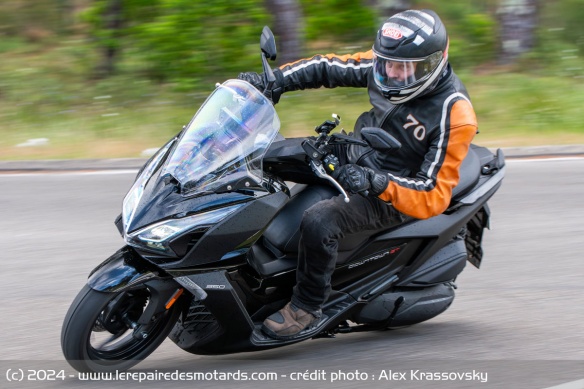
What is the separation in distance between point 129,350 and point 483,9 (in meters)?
10.9

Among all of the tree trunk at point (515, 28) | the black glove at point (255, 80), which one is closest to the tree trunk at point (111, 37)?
the tree trunk at point (515, 28)

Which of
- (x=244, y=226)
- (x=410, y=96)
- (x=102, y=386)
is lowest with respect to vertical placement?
(x=102, y=386)

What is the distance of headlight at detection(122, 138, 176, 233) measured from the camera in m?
4.11

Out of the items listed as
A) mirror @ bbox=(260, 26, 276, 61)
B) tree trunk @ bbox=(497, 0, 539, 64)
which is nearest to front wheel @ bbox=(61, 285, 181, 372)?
mirror @ bbox=(260, 26, 276, 61)

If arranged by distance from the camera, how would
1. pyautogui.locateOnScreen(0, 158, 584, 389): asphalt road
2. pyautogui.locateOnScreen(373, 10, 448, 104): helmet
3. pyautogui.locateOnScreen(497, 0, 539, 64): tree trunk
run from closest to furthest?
pyautogui.locateOnScreen(373, 10, 448, 104): helmet → pyautogui.locateOnScreen(0, 158, 584, 389): asphalt road → pyautogui.locateOnScreen(497, 0, 539, 64): tree trunk

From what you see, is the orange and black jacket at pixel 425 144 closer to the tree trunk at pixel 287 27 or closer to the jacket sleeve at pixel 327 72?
the jacket sleeve at pixel 327 72

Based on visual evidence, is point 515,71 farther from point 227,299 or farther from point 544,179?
point 227,299

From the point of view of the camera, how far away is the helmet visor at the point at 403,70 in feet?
14.1

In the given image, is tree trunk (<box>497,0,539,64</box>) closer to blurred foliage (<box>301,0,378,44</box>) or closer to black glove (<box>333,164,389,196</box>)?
blurred foliage (<box>301,0,378,44</box>)

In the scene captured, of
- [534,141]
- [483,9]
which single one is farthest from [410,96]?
[483,9]

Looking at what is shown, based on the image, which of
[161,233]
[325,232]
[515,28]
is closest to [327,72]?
[325,232]

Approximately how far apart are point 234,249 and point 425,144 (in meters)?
1.09

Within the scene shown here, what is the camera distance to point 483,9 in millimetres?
13984

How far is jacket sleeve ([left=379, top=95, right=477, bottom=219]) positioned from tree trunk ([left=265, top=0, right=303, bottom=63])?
758 cm
